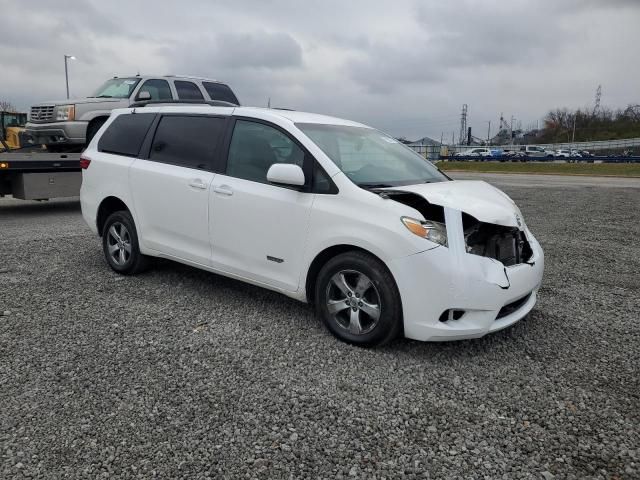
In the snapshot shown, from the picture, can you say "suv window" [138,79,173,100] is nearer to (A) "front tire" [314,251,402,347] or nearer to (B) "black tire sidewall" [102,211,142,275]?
(B) "black tire sidewall" [102,211,142,275]

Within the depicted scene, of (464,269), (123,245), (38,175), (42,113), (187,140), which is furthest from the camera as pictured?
(42,113)

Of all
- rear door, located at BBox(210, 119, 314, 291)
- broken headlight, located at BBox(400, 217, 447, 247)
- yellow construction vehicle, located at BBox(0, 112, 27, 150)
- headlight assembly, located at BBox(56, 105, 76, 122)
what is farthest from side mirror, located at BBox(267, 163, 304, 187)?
yellow construction vehicle, located at BBox(0, 112, 27, 150)

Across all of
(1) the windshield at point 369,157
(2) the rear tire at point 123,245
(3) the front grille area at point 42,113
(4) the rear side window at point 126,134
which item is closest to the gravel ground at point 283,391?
(2) the rear tire at point 123,245

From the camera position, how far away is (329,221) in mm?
3857

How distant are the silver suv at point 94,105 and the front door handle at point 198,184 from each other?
5.98m

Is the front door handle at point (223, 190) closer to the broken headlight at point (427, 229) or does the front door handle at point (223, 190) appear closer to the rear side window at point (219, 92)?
the broken headlight at point (427, 229)

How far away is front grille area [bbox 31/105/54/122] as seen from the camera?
10.1 meters

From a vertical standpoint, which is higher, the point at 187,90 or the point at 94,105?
the point at 187,90

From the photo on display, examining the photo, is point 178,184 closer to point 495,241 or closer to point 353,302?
point 353,302

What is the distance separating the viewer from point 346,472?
2486mm

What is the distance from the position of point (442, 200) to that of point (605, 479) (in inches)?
76.7

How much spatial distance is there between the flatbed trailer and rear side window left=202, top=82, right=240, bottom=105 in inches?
117

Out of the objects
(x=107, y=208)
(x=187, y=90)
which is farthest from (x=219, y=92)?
(x=107, y=208)

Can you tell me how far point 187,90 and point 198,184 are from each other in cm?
678
